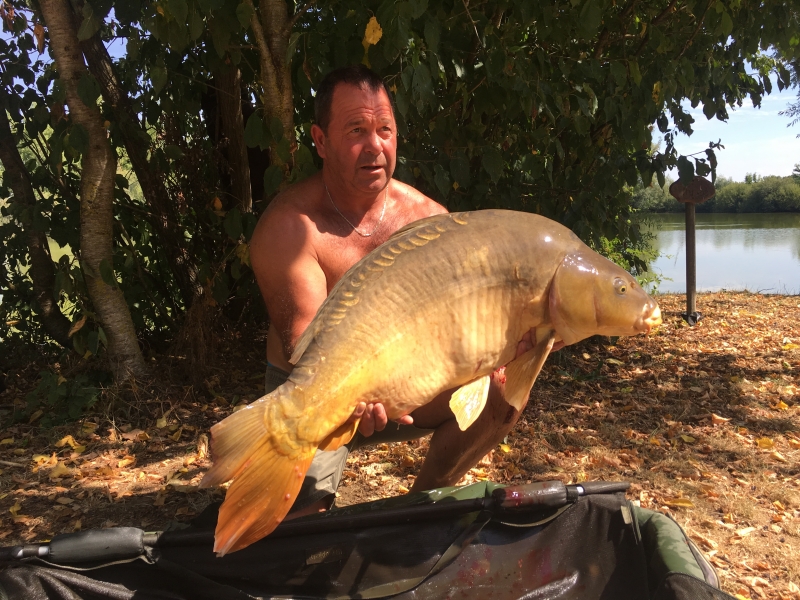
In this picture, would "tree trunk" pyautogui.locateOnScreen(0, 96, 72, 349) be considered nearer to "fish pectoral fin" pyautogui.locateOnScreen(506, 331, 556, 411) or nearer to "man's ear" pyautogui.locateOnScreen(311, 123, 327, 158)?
"man's ear" pyautogui.locateOnScreen(311, 123, 327, 158)

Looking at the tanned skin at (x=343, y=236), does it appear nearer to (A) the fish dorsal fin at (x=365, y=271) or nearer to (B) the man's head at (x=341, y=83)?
(B) the man's head at (x=341, y=83)

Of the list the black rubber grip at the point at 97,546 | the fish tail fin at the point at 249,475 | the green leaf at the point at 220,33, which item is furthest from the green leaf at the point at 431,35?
the black rubber grip at the point at 97,546

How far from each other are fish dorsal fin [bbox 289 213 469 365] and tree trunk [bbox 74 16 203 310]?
1921 mm

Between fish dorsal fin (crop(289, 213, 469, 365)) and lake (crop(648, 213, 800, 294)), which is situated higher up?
fish dorsal fin (crop(289, 213, 469, 365))

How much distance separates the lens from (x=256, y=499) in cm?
108

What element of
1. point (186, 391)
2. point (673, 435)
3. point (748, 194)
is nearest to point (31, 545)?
point (186, 391)

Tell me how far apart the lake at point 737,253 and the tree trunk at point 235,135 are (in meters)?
4.60

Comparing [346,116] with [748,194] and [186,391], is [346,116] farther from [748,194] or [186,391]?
[748,194]

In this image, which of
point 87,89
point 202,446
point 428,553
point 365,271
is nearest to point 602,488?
point 428,553


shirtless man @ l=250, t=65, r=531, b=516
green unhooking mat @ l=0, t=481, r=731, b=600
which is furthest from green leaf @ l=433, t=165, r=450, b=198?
green unhooking mat @ l=0, t=481, r=731, b=600

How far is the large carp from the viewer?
42.9 inches

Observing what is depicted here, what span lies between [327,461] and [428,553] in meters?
0.36

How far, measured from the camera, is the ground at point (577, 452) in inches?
78.3

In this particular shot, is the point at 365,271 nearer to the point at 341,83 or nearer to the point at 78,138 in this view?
the point at 341,83
